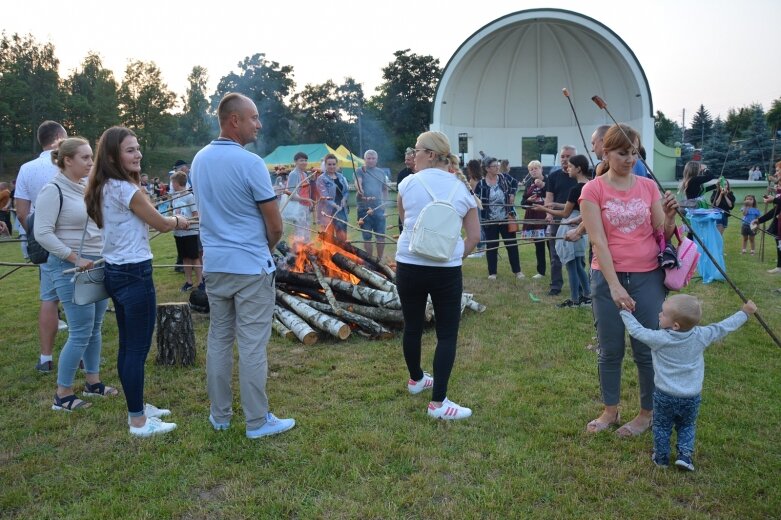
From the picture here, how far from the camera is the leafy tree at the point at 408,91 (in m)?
48.6

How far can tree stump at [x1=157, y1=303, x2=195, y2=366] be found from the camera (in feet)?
16.3

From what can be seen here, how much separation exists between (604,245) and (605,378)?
2.98ft

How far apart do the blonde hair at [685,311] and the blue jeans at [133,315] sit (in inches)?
122

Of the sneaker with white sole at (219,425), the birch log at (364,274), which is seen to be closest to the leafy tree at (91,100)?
the birch log at (364,274)

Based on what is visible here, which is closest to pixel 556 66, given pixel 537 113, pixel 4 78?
pixel 537 113

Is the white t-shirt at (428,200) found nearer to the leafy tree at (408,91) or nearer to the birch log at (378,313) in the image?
the birch log at (378,313)

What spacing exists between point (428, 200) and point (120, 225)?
1950 mm

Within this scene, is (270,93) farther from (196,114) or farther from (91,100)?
(196,114)

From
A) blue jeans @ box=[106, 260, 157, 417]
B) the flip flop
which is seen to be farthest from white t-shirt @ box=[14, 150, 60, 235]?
the flip flop

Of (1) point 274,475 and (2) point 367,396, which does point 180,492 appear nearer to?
(1) point 274,475

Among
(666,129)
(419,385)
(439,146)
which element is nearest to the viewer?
(439,146)

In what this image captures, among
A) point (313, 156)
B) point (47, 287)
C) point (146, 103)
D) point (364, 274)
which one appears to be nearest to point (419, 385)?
point (364, 274)

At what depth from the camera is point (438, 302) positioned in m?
3.69

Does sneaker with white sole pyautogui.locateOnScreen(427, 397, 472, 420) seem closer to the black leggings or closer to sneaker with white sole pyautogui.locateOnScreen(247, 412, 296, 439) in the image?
the black leggings
